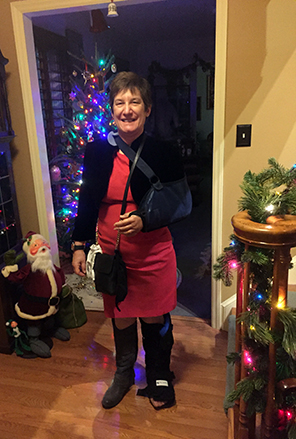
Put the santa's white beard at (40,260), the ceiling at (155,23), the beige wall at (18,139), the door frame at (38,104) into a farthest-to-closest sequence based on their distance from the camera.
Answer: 1. the ceiling at (155,23)
2. the beige wall at (18,139)
3. the santa's white beard at (40,260)
4. the door frame at (38,104)

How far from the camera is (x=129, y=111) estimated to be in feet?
4.55

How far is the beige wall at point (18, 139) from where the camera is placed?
2.08m

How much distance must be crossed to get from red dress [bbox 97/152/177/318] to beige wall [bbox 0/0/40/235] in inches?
36.8

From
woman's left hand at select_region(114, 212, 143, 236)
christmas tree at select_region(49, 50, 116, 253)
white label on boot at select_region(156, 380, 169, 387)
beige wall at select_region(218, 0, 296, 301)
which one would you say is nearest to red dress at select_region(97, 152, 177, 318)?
woman's left hand at select_region(114, 212, 143, 236)

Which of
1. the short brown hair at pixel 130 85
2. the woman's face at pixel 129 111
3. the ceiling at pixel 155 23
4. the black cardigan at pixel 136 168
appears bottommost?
the black cardigan at pixel 136 168

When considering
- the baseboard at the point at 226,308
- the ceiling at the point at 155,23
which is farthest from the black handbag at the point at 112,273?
the ceiling at the point at 155,23

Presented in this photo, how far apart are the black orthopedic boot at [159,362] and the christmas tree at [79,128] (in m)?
1.76

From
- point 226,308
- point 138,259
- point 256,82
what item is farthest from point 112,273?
point 256,82

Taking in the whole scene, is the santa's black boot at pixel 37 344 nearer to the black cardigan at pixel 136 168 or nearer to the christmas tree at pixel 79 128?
the black cardigan at pixel 136 168

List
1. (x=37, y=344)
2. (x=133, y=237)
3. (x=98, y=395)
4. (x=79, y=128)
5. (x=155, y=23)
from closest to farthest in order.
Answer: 1. (x=133, y=237)
2. (x=98, y=395)
3. (x=37, y=344)
4. (x=79, y=128)
5. (x=155, y=23)

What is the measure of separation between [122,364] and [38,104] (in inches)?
64.5

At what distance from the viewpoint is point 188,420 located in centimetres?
159

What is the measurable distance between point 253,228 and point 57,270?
1555 mm

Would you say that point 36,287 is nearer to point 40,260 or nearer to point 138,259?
point 40,260
